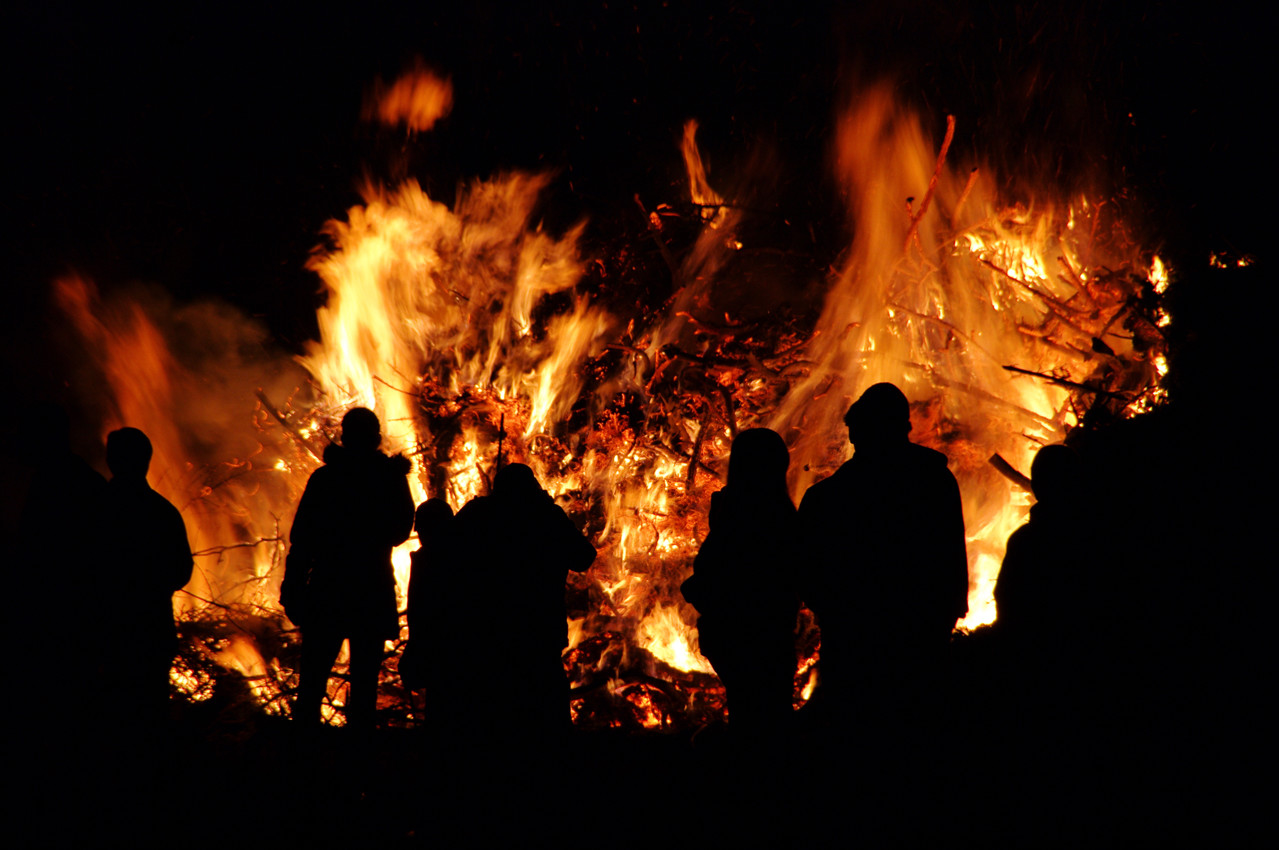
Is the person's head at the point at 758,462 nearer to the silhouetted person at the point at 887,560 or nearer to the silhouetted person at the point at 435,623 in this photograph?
the silhouetted person at the point at 887,560

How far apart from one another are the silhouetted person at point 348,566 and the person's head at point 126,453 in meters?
0.89

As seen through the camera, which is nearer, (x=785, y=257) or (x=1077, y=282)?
(x=1077, y=282)

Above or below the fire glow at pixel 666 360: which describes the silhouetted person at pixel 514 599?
below

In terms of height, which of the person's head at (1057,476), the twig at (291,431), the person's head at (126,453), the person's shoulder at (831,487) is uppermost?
the twig at (291,431)

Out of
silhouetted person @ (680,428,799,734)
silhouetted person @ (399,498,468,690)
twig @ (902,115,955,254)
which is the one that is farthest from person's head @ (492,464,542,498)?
twig @ (902,115,955,254)

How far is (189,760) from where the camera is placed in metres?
4.15

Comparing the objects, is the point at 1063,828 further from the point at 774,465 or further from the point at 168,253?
the point at 168,253

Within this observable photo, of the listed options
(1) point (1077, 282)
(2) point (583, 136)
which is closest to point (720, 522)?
(1) point (1077, 282)

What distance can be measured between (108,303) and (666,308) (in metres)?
6.95

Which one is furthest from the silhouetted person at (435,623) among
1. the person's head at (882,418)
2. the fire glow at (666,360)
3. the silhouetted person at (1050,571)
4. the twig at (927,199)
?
the twig at (927,199)

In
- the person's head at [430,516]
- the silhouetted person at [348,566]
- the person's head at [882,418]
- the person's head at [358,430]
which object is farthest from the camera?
the person's head at [430,516]

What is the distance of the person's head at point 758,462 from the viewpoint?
342 centimetres

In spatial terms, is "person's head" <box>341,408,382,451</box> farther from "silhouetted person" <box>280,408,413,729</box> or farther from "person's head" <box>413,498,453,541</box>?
"person's head" <box>413,498,453,541</box>

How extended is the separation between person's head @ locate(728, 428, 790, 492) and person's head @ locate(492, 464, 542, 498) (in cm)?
101
